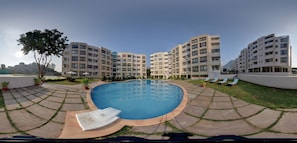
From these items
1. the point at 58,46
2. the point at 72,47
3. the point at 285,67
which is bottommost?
the point at 285,67

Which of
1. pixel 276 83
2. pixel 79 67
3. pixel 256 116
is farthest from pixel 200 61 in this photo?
pixel 79 67

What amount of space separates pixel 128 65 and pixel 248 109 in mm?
35361

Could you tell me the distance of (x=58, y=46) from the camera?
41.1 feet

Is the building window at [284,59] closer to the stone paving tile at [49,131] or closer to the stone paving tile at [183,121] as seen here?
the stone paving tile at [183,121]

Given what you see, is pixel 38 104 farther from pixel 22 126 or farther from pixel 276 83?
pixel 276 83

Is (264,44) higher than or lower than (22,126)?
higher

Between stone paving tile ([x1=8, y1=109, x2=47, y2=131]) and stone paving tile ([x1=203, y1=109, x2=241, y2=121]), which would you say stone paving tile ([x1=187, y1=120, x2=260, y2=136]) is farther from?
stone paving tile ([x1=8, y1=109, x2=47, y2=131])

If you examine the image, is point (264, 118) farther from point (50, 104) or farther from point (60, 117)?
point (50, 104)

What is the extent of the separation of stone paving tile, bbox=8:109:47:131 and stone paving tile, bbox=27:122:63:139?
202 millimetres

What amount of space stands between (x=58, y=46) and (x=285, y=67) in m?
38.3

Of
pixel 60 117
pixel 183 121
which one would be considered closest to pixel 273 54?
pixel 183 121

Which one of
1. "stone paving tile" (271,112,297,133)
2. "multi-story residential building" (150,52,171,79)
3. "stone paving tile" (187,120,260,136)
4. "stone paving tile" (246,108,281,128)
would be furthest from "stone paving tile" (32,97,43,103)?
"multi-story residential building" (150,52,171,79)

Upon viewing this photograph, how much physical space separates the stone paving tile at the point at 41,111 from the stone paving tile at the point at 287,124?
6062 mm

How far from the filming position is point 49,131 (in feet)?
8.51
